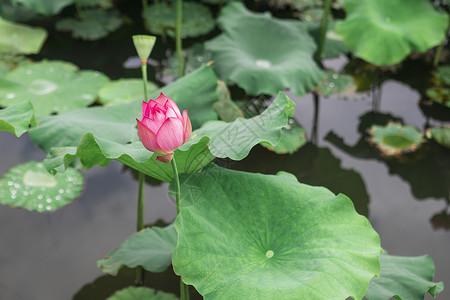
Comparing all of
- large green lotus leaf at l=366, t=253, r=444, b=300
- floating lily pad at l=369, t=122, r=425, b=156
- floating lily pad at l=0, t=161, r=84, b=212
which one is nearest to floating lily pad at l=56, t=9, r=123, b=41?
floating lily pad at l=0, t=161, r=84, b=212

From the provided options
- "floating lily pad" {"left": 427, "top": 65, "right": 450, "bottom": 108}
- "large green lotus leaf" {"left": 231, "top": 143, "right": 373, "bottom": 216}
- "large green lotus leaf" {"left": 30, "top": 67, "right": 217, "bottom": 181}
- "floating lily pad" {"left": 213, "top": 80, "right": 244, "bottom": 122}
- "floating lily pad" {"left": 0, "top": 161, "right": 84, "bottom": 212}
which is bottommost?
"floating lily pad" {"left": 0, "top": 161, "right": 84, "bottom": 212}

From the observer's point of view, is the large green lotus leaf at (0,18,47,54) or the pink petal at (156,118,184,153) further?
the large green lotus leaf at (0,18,47,54)

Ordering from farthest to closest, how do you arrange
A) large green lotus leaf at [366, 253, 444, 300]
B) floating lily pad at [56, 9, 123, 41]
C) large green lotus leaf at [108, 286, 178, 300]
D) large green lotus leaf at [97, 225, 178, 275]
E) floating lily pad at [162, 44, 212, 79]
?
1. floating lily pad at [56, 9, 123, 41]
2. floating lily pad at [162, 44, 212, 79]
3. large green lotus leaf at [108, 286, 178, 300]
4. large green lotus leaf at [97, 225, 178, 275]
5. large green lotus leaf at [366, 253, 444, 300]

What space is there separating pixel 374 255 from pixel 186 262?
46 centimetres

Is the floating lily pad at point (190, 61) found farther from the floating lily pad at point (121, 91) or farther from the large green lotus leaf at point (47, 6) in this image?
the large green lotus leaf at point (47, 6)

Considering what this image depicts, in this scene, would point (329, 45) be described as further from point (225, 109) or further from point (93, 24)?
point (93, 24)

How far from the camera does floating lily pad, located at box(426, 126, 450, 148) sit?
2.64 m

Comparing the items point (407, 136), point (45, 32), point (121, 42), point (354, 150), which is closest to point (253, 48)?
point (354, 150)

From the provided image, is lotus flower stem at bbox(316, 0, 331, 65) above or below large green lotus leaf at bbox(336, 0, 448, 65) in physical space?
below

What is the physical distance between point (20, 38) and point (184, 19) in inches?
43.4

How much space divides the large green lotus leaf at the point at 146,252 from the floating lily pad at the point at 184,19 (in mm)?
1971

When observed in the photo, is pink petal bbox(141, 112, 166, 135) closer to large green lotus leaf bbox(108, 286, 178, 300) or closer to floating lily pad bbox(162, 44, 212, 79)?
large green lotus leaf bbox(108, 286, 178, 300)

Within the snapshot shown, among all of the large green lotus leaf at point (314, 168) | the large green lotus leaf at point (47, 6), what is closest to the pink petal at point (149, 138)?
the large green lotus leaf at point (314, 168)

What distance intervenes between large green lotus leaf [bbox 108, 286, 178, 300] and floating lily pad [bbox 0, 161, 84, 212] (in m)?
0.62
